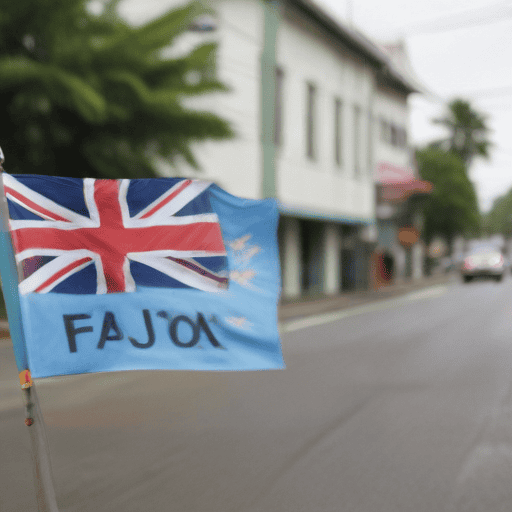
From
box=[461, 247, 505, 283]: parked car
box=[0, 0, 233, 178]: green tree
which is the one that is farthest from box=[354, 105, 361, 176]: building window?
box=[0, 0, 233, 178]: green tree

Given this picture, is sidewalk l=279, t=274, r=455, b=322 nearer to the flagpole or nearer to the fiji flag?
the fiji flag

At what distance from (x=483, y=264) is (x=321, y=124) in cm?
1308

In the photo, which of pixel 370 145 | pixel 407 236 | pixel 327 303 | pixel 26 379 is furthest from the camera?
pixel 407 236

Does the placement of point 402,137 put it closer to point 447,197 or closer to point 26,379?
point 447,197

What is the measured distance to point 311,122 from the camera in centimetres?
2469

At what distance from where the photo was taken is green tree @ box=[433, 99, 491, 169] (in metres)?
66.6

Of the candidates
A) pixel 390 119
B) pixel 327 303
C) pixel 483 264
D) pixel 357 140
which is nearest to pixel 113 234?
pixel 327 303

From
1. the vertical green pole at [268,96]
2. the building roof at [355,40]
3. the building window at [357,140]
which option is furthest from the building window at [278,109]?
the building window at [357,140]

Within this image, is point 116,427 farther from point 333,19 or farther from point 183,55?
point 333,19

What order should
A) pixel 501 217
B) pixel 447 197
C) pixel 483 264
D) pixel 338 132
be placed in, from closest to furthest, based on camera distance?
pixel 338 132, pixel 483 264, pixel 447 197, pixel 501 217

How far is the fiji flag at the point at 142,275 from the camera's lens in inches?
149

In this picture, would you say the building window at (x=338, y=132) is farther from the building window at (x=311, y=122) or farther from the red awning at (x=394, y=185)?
the red awning at (x=394, y=185)

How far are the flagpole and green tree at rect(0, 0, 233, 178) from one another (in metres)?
7.12

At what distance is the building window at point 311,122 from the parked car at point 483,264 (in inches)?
518
